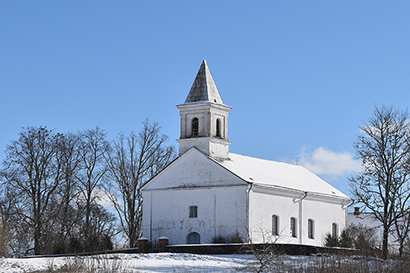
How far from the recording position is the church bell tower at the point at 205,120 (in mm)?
50281

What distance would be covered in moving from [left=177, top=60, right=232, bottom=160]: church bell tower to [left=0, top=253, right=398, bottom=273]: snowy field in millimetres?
12729

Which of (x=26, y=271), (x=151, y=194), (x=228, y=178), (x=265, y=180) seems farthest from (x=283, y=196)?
(x=26, y=271)

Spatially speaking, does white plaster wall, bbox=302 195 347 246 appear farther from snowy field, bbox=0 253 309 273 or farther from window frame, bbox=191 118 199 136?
snowy field, bbox=0 253 309 273

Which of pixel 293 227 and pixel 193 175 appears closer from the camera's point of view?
pixel 193 175

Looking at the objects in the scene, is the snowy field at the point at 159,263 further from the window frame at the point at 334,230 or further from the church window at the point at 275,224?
the window frame at the point at 334,230

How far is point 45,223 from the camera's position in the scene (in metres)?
55.7

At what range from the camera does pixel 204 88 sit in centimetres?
5156

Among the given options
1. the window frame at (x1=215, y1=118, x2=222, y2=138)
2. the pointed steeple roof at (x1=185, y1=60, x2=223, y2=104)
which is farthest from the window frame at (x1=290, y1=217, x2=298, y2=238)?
the pointed steeple roof at (x1=185, y1=60, x2=223, y2=104)

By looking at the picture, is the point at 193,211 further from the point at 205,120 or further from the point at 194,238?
the point at 205,120

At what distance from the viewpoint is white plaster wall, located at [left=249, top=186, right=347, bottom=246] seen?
47.3 meters

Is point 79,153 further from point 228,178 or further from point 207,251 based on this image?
point 207,251

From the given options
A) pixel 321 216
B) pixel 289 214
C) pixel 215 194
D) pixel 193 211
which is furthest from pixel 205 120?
pixel 321 216

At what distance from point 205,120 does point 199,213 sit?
6.75 metres

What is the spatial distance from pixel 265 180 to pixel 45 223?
18.1 meters
